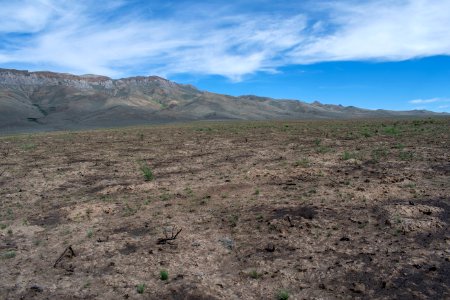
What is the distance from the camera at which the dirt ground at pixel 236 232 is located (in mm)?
6961

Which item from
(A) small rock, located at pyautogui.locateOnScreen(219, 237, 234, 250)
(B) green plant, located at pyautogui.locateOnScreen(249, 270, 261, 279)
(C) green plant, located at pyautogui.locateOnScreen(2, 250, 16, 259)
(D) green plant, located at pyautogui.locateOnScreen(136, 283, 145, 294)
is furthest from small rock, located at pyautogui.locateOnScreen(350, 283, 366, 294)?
(C) green plant, located at pyautogui.locateOnScreen(2, 250, 16, 259)

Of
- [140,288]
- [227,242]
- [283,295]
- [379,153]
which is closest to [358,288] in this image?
[283,295]

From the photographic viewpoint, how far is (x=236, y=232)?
30.5 feet

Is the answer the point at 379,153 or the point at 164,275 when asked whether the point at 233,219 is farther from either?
the point at 379,153

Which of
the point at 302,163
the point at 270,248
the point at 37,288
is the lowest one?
the point at 37,288

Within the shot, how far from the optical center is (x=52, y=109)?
582 feet

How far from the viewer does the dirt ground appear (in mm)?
6961

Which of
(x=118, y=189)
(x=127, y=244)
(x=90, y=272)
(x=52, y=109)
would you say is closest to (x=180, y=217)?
(x=127, y=244)

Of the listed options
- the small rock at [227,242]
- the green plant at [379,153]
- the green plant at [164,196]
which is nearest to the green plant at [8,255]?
the small rock at [227,242]

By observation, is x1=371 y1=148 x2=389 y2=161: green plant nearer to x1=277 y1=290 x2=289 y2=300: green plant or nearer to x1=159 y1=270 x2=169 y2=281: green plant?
x1=277 y1=290 x2=289 y2=300: green plant

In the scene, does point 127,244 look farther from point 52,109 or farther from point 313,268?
point 52,109

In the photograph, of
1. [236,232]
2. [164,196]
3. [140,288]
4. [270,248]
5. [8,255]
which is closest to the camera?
[140,288]

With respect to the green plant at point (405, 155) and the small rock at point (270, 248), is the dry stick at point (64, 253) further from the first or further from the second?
the green plant at point (405, 155)

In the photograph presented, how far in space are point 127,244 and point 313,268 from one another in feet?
13.3
